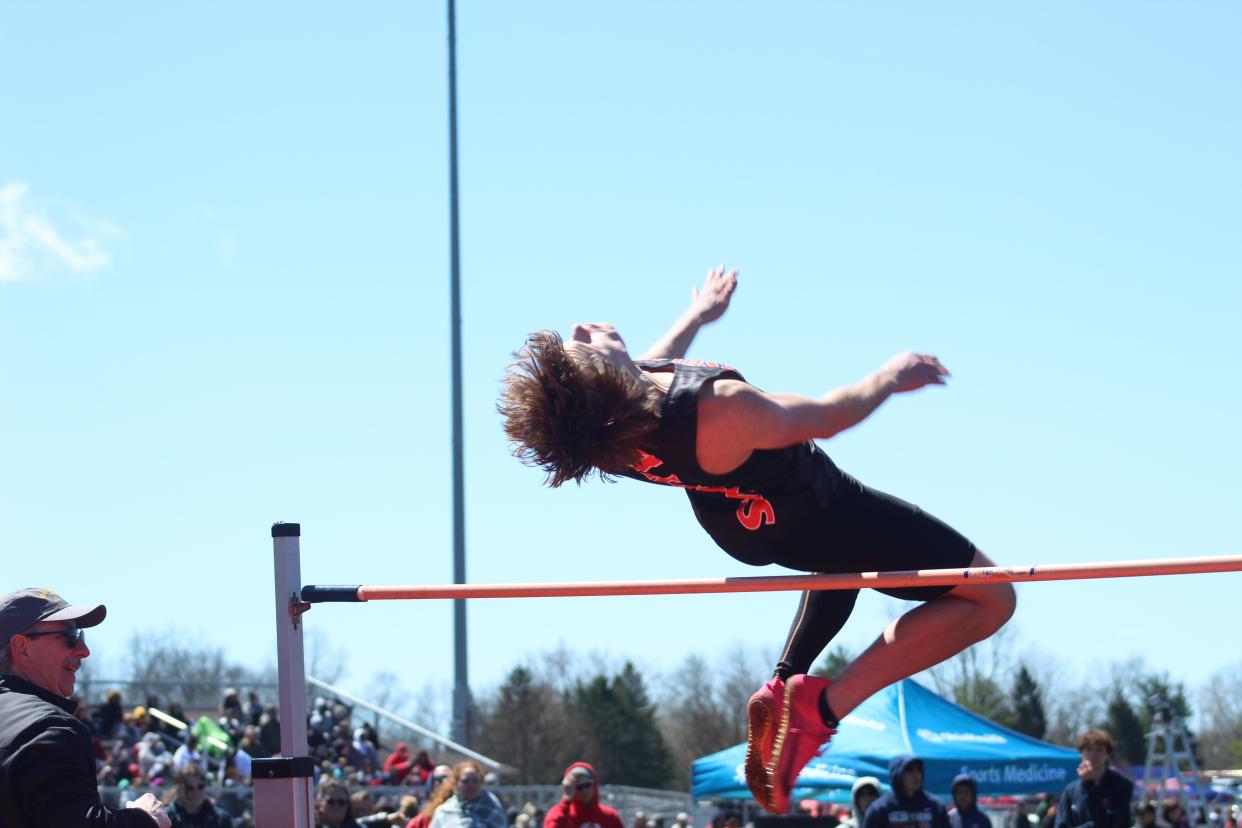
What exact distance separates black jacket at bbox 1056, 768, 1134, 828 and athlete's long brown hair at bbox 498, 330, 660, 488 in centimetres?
576

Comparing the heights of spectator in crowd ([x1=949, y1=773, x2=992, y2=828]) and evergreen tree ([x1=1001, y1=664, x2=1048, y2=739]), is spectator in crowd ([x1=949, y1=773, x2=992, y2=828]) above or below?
above

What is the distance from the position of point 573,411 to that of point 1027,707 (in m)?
52.1

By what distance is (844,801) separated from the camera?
15.8 metres

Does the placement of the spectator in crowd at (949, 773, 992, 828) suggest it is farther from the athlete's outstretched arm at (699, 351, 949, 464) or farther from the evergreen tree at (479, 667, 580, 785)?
the evergreen tree at (479, 667, 580, 785)

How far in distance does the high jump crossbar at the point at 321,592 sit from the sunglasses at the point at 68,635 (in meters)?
0.58

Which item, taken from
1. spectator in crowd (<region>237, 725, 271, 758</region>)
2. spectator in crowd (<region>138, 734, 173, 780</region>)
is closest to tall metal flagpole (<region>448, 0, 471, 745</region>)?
spectator in crowd (<region>237, 725, 271, 758</region>)

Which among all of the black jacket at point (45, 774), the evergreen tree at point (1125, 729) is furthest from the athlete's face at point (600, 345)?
the evergreen tree at point (1125, 729)

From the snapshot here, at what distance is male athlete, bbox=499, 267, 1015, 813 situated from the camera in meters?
4.02

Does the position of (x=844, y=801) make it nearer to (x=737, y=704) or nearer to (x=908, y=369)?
(x=908, y=369)

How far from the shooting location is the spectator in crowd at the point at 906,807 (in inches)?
352

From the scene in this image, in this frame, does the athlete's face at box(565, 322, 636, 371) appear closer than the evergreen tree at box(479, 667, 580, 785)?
Yes

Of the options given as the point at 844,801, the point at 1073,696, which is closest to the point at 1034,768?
the point at 844,801

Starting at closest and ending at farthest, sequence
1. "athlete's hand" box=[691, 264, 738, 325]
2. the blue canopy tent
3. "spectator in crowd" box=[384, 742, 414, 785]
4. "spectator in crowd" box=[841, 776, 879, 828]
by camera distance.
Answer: "athlete's hand" box=[691, 264, 738, 325] → "spectator in crowd" box=[841, 776, 879, 828] → the blue canopy tent → "spectator in crowd" box=[384, 742, 414, 785]

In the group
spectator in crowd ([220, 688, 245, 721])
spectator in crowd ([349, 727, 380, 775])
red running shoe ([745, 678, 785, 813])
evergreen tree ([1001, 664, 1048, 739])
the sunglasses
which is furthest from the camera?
evergreen tree ([1001, 664, 1048, 739])
